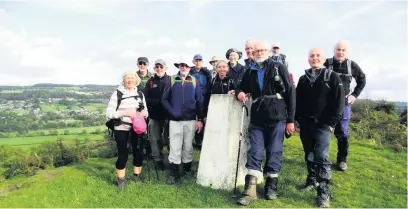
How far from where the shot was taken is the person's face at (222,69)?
7927 mm

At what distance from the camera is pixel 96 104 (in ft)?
286

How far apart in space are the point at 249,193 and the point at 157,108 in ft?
11.0

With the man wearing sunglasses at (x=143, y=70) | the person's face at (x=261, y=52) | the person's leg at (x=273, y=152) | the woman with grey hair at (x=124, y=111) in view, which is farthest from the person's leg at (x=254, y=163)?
the man wearing sunglasses at (x=143, y=70)

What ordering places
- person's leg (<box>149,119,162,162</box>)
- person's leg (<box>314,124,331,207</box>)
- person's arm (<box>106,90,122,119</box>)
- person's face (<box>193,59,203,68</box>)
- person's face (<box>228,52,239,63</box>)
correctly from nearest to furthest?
person's leg (<box>314,124,331,207</box>) < person's arm (<box>106,90,122,119</box>) < person's leg (<box>149,119,162,162</box>) < person's face (<box>228,52,239,63</box>) < person's face (<box>193,59,203,68</box>)

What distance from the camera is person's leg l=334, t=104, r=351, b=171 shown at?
25.4ft

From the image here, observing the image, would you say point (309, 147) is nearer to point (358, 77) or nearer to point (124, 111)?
point (358, 77)

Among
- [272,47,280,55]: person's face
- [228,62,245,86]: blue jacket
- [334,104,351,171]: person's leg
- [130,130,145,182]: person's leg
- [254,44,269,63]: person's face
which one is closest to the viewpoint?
[254,44,269,63]: person's face

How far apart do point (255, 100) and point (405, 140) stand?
761 cm

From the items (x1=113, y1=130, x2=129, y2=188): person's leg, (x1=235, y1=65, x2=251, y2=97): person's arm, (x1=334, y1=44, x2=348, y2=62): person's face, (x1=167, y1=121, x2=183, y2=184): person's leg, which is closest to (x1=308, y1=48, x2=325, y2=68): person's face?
(x1=235, y1=65, x2=251, y2=97): person's arm

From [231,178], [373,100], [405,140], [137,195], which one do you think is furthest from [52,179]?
[373,100]

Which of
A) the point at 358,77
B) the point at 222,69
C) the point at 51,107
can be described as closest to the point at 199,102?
A: the point at 222,69

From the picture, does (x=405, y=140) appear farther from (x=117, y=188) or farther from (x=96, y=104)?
(x=96, y=104)

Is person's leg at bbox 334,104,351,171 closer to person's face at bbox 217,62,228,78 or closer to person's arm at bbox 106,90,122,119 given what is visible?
person's face at bbox 217,62,228,78

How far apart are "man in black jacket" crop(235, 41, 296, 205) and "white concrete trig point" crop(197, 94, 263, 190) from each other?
0.77 m
